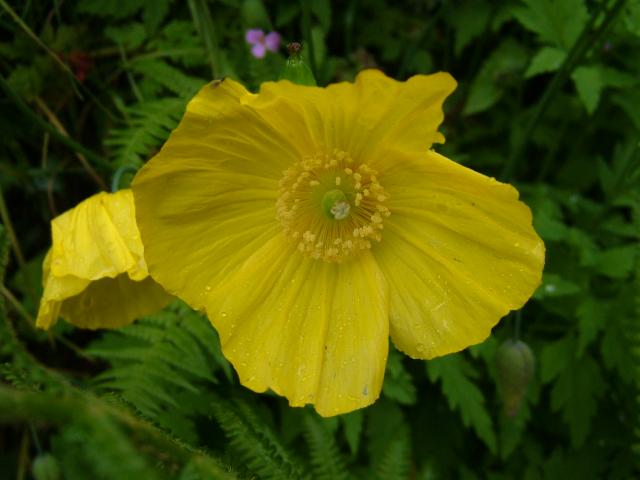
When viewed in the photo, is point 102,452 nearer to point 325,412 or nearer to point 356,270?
point 325,412

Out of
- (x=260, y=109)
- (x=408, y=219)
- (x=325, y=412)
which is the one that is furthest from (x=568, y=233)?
(x=260, y=109)

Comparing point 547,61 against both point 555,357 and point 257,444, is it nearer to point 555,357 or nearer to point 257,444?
point 555,357

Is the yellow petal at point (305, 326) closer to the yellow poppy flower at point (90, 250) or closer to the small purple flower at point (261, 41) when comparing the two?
the yellow poppy flower at point (90, 250)

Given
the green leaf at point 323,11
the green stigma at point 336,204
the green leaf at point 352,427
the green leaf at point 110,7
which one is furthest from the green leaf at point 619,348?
the green leaf at point 110,7

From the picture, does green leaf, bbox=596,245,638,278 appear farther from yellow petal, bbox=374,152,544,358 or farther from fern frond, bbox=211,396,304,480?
fern frond, bbox=211,396,304,480

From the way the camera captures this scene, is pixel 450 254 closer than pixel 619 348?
Yes

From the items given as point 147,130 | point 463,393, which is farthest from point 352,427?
point 147,130

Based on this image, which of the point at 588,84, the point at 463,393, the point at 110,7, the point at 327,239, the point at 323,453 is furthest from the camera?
the point at 110,7

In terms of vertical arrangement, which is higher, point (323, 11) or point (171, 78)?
point (323, 11)
